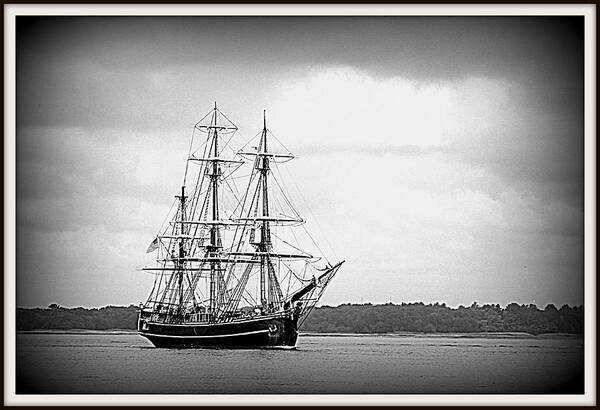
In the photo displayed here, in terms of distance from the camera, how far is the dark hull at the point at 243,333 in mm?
45500

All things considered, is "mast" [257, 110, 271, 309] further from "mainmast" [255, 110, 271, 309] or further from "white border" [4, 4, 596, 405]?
"white border" [4, 4, 596, 405]

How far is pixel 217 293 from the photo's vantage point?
49.1 meters

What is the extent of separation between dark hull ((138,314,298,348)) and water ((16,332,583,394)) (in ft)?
1.34

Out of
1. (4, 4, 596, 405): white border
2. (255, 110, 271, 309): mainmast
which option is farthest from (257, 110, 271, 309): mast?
(4, 4, 596, 405): white border

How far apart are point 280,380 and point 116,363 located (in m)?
9.80

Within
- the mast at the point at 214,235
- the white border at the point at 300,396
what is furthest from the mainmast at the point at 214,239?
the white border at the point at 300,396

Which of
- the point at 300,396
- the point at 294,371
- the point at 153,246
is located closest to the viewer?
the point at 300,396

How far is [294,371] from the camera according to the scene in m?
36.9

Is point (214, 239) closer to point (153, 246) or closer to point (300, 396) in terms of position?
point (153, 246)

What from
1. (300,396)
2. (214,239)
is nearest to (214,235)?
(214,239)

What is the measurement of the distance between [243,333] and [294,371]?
9.42 meters

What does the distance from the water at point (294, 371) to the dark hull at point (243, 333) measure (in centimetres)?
41

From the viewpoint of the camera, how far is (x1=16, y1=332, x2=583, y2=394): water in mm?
30422

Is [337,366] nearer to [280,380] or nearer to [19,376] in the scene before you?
[280,380]
